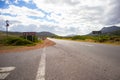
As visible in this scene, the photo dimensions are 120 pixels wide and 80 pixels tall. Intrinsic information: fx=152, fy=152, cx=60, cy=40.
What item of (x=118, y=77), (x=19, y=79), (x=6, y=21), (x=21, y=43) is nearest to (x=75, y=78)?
(x=118, y=77)

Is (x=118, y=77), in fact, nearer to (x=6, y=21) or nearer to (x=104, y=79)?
(x=104, y=79)

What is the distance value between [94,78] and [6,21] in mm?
61587

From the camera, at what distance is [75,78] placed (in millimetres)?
4598

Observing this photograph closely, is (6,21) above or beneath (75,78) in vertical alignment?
above

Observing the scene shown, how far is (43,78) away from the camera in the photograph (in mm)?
4672

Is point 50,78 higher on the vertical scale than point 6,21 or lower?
lower

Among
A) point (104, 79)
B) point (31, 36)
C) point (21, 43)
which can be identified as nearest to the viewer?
point (104, 79)

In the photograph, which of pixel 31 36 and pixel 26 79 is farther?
pixel 31 36

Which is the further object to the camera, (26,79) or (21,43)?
(21,43)

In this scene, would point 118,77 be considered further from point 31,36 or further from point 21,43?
point 31,36

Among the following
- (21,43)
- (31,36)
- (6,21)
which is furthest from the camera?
(6,21)

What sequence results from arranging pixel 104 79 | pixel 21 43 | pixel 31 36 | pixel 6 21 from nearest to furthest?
pixel 104 79, pixel 21 43, pixel 31 36, pixel 6 21

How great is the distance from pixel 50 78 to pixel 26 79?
721mm

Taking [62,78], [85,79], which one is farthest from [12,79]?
[85,79]
